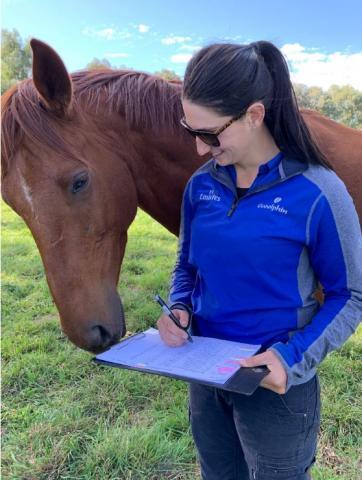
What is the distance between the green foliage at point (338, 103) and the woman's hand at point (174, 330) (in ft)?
4.81

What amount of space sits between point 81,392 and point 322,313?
7.70 feet

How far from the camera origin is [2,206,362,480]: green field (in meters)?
2.35

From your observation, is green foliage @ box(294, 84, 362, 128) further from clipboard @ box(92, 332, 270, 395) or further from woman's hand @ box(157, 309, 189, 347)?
clipboard @ box(92, 332, 270, 395)

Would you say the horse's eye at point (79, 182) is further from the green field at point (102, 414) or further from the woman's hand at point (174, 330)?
the green field at point (102, 414)

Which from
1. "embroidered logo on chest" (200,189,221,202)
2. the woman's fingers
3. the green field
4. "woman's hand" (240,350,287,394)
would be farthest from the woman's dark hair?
the green field

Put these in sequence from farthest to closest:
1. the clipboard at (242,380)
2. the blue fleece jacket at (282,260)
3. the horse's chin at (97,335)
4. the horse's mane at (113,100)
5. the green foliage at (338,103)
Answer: the green foliage at (338,103) → the horse's mane at (113,100) → the horse's chin at (97,335) → the blue fleece jacket at (282,260) → the clipboard at (242,380)

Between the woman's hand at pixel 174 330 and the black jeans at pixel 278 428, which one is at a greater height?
the woman's hand at pixel 174 330

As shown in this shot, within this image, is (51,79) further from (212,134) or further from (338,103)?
(338,103)

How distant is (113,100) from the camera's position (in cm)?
186

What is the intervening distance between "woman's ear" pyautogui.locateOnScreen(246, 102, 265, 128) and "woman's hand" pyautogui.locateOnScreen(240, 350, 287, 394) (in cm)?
63

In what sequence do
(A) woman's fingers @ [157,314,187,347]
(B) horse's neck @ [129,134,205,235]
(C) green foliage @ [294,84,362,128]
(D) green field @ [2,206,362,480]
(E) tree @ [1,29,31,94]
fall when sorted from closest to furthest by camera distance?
(A) woman's fingers @ [157,314,187,347], (B) horse's neck @ [129,134,205,235], (D) green field @ [2,206,362,480], (C) green foliage @ [294,84,362,128], (E) tree @ [1,29,31,94]

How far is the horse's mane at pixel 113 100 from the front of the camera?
1684 millimetres

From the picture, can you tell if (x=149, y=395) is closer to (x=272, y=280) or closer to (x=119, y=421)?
(x=119, y=421)

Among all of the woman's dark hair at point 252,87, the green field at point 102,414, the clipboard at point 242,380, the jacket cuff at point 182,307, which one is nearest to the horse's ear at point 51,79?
the woman's dark hair at point 252,87
